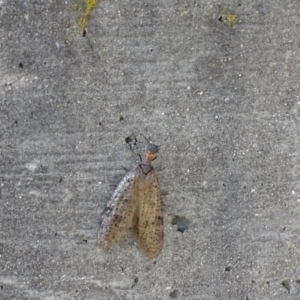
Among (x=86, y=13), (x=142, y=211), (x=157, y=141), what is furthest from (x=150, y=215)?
(x=86, y=13)

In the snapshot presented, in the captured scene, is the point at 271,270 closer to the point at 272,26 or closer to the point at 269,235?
the point at 269,235

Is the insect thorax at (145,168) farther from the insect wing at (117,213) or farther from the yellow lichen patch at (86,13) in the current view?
the yellow lichen patch at (86,13)

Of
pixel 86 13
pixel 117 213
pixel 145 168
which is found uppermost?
pixel 86 13

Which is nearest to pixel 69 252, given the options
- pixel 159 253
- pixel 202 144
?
pixel 159 253

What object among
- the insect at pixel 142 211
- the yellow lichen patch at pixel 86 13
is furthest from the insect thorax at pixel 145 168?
the yellow lichen patch at pixel 86 13

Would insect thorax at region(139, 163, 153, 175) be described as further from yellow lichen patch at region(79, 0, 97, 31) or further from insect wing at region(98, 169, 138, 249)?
yellow lichen patch at region(79, 0, 97, 31)

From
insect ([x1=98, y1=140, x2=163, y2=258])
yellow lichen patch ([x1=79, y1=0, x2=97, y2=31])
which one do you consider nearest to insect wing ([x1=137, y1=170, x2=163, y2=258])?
insect ([x1=98, y1=140, x2=163, y2=258])

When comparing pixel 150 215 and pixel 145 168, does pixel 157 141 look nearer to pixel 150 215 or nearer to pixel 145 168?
pixel 145 168
